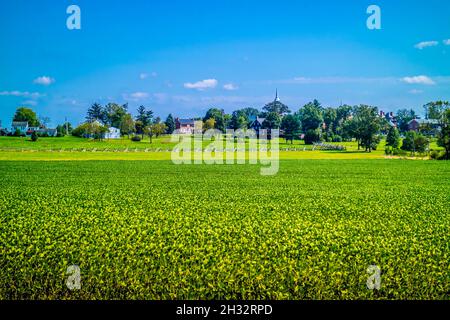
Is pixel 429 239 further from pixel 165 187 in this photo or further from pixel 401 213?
pixel 165 187

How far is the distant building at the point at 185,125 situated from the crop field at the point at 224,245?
145150 mm

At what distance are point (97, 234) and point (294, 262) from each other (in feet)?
21.6

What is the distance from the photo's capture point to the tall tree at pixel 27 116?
473 feet

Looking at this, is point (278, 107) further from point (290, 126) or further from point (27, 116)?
point (27, 116)

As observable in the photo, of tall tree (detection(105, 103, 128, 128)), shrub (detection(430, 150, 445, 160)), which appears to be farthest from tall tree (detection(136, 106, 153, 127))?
shrub (detection(430, 150, 445, 160))

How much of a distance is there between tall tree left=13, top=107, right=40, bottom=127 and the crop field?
136 metres

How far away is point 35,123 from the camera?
14762 centimetres

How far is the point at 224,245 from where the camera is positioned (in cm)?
1220

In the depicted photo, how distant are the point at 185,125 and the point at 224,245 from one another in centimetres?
16824

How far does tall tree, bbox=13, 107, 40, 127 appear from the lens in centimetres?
14425

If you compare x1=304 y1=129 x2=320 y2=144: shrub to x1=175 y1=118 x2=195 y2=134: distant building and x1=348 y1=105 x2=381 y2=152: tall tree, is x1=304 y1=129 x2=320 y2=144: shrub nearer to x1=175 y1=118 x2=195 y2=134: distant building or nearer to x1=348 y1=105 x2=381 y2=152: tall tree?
x1=348 y1=105 x2=381 y2=152: tall tree

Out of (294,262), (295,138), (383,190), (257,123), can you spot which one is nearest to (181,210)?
(294,262)

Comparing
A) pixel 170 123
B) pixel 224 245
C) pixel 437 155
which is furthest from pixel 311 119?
pixel 224 245

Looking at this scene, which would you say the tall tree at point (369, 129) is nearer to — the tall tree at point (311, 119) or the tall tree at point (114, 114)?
the tall tree at point (311, 119)
